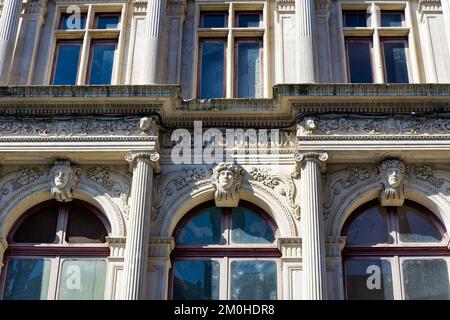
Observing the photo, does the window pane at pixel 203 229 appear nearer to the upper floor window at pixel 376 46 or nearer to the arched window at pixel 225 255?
the arched window at pixel 225 255

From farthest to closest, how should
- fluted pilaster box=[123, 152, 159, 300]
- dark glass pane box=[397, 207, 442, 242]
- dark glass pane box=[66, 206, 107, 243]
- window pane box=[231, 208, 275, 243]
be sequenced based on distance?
dark glass pane box=[66, 206, 107, 243]
window pane box=[231, 208, 275, 243]
dark glass pane box=[397, 207, 442, 242]
fluted pilaster box=[123, 152, 159, 300]

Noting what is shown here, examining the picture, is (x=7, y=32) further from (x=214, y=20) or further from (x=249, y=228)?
(x=249, y=228)

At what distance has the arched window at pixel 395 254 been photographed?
1688cm

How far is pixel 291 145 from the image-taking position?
722 inches

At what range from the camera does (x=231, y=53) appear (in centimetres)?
1995

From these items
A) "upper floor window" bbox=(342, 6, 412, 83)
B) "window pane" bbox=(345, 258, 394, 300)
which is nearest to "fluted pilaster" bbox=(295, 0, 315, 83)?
"upper floor window" bbox=(342, 6, 412, 83)

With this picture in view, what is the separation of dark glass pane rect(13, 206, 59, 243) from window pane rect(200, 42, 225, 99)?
443 cm

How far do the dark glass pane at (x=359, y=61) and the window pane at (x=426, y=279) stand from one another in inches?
186

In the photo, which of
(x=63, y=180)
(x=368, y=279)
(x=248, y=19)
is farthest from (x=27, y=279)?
(x=248, y=19)

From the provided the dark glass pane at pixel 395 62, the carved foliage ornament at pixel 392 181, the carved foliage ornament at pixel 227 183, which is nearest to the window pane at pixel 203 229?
the carved foliage ornament at pixel 227 183

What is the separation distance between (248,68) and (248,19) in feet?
5.03

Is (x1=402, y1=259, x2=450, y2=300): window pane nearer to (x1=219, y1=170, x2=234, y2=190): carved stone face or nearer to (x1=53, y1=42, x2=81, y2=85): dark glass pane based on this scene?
(x1=219, y1=170, x2=234, y2=190): carved stone face

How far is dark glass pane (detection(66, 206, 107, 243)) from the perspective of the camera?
1783cm

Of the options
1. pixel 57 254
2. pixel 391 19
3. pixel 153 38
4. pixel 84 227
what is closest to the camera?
pixel 57 254
